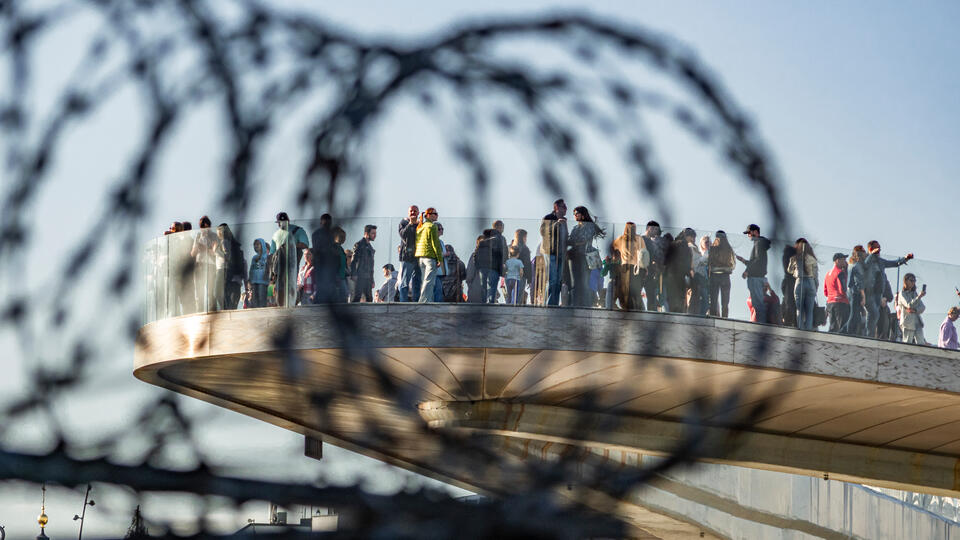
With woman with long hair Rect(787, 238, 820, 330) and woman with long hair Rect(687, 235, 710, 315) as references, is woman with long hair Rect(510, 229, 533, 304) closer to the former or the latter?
woman with long hair Rect(687, 235, 710, 315)

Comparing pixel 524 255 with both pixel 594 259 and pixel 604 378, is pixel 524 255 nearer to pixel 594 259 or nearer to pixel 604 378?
pixel 594 259

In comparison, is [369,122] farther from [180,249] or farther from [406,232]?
[406,232]

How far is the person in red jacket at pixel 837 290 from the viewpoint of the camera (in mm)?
22844

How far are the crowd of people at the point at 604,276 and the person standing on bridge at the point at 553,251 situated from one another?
22 millimetres

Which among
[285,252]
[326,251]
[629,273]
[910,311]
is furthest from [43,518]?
[910,311]

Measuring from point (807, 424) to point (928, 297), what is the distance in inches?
179

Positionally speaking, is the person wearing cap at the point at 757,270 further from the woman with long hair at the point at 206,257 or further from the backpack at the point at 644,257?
the woman with long hair at the point at 206,257

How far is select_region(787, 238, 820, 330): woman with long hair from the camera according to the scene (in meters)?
21.9

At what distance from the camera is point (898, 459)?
30.0m

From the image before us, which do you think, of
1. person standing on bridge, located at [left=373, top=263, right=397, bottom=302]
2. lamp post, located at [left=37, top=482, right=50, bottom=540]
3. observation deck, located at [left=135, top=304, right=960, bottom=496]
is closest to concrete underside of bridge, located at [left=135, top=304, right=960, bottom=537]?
observation deck, located at [left=135, top=304, right=960, bottom=496]

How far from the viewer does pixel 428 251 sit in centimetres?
2131

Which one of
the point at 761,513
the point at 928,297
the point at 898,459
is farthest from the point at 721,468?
the point at 928,297

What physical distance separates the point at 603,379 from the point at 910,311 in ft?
18.2

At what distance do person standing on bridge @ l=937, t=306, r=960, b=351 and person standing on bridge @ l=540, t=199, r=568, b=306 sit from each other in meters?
7.49
